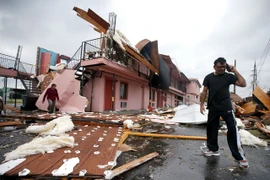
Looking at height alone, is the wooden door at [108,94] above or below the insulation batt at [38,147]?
above

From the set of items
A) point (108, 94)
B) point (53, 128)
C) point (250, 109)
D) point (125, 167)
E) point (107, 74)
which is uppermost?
point (107, 74)

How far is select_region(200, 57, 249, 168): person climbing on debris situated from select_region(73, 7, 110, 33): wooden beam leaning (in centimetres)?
922

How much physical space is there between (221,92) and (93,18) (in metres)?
9.67

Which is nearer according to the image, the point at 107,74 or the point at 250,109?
the point at 250,109

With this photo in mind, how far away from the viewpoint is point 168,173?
186 cm

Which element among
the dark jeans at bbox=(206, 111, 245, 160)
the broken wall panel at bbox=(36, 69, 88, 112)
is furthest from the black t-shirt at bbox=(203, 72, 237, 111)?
the broken wall panel at bbox=(36, 69, 88, 112)

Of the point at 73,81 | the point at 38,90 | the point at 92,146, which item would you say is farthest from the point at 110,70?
the point at 92,146

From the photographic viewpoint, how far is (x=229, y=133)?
2293mm

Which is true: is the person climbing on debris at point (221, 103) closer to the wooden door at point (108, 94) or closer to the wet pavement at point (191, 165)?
the wet pavement at point (191, 165)

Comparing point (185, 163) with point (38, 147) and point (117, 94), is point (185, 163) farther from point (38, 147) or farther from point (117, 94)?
point (117, 94)

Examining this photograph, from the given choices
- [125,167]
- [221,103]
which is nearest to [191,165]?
[125,167]

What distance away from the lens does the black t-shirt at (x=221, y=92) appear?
2.40 m

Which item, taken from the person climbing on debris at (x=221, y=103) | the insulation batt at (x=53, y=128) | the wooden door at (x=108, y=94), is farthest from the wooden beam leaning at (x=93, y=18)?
the person climbing on debris at (x=221, y=103)

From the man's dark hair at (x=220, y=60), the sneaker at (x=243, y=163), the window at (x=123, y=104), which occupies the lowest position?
the sneaker at (x=243, y=163)
